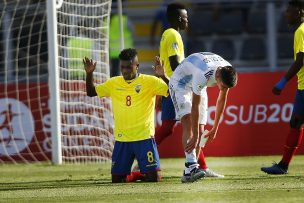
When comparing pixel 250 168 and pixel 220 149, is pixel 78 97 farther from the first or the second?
pixel 250 168

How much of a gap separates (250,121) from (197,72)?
4928mm

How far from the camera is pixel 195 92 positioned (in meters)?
9.25

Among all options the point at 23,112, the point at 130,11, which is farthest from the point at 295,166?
the point at 130,11

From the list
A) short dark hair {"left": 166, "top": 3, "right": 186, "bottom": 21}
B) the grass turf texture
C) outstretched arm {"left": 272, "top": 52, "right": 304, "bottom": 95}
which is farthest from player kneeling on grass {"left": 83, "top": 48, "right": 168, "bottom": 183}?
outstretched arm {"left": 272, "top": 52, "right": 304, "bottom": 95}

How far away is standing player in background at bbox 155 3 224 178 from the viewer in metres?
10.6

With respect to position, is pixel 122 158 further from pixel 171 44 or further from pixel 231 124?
pixel 231 124

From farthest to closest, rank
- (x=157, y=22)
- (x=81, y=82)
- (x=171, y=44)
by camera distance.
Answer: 1. (x=157, y=22)
2. (x=81, y=82)
3. (x=171, y=44)

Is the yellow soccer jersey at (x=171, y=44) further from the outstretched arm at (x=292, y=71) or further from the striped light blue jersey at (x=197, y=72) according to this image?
the outstretched arm at (x=292, y=71)

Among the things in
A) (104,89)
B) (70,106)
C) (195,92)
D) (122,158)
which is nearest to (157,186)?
(122,158)

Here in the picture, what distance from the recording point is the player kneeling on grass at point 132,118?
9961mm

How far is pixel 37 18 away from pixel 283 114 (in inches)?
232

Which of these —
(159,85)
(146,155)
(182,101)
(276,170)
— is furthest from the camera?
(276,170)

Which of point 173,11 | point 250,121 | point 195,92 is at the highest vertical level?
point 173,11

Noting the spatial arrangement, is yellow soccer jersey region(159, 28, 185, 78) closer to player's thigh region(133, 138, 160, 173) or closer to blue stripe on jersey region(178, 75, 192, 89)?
blue stripe on jersey region(178, 75, 192, 89)
